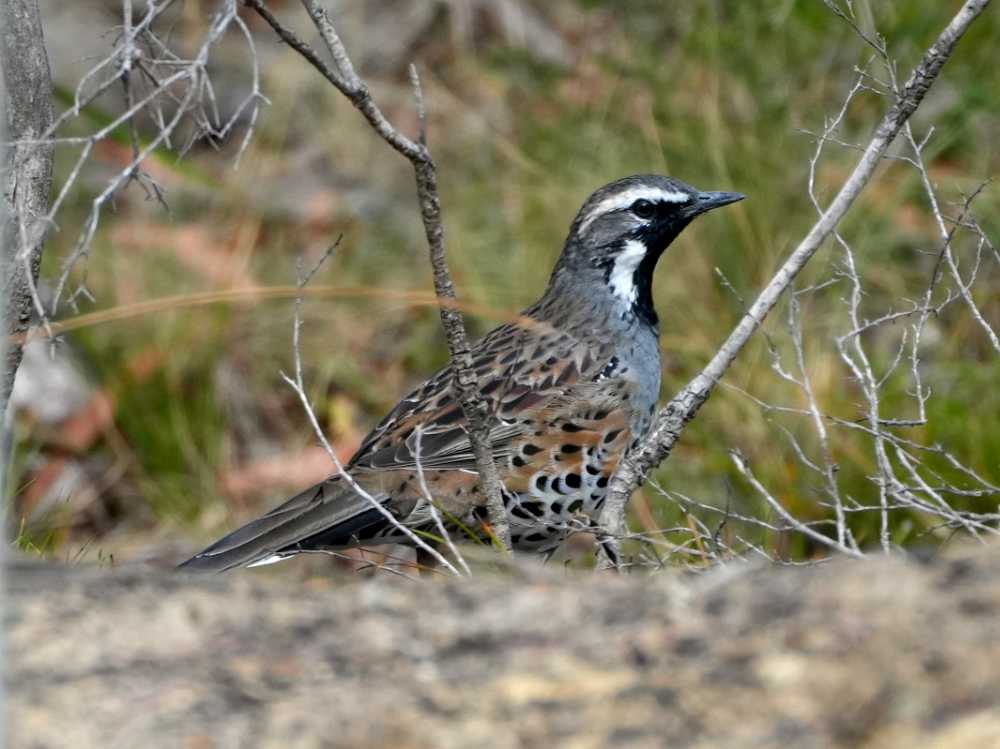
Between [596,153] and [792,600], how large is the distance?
5976 millimetres

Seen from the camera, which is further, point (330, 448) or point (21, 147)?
point (330, 448)

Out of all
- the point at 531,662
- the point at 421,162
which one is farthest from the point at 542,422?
the point at 531,662

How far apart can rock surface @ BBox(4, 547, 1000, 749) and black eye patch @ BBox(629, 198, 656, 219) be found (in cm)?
307

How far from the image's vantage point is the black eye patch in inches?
214

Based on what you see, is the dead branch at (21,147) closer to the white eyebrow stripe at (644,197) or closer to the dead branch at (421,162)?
the dead branch at (421,162)

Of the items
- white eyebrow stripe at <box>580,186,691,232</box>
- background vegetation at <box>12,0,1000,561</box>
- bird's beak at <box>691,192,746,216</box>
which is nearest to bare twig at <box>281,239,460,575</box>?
white eyebrow stripe at <box>580,186,691,232</box>

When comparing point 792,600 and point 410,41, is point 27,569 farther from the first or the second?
point 410,41

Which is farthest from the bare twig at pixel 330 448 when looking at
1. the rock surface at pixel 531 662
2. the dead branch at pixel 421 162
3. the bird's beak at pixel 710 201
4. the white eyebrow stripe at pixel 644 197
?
the bird's beak at pixel 710 201

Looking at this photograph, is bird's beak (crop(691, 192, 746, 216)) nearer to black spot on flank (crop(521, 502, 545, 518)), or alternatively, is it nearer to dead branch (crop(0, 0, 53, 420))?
black spot on flank (crop(521, 502, 545, 518))

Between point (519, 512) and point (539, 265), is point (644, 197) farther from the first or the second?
point (539, 265)

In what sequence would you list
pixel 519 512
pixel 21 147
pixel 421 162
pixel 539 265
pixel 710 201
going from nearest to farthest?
pixel 421 162 → pixel 21 147 → pixel 519 512 → pixel 710 201 → pixel 539 265

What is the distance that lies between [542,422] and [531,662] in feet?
9.20

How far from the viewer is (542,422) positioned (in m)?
5.05

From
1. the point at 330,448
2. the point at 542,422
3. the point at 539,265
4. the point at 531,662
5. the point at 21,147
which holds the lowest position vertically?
the point at 539,265
